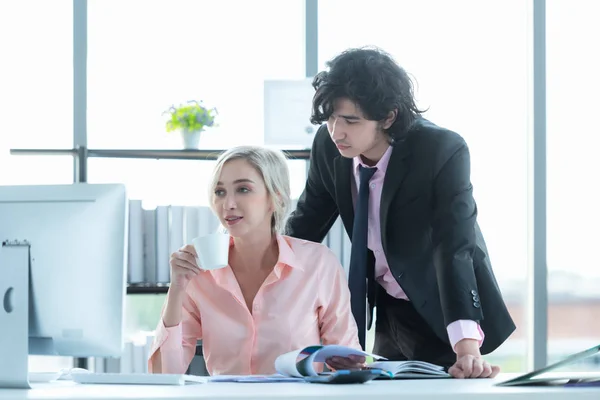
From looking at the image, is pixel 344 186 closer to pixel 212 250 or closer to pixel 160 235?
pixel 212 250

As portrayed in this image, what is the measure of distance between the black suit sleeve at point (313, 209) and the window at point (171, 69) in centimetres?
112

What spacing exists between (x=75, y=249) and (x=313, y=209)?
110 centimetres

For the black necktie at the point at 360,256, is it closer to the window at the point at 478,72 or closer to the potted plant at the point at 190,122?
the potted plant at the point at 190,122

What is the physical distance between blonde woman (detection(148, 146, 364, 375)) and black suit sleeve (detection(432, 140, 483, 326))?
278 millimetres

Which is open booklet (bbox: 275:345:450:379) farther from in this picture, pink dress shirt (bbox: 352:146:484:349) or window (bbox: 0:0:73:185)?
window (bbox: 0:0:73:185)

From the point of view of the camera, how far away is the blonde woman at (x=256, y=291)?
80.4 inches

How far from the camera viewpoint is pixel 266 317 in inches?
81.4

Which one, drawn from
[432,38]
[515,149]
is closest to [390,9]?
[432,38]

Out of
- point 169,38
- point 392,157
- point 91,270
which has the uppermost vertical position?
point 169,38

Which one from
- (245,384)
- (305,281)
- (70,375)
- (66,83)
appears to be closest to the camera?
(245,384)

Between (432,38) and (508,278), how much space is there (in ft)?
3.77

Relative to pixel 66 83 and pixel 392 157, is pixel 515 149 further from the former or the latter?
pixel 66 83

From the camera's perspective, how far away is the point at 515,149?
12.1ft

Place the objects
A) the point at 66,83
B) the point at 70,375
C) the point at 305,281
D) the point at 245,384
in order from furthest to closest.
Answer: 1. the point at 66,83
2. the point at 305,281
3. the point at 70,375
4. the point at 245,384
